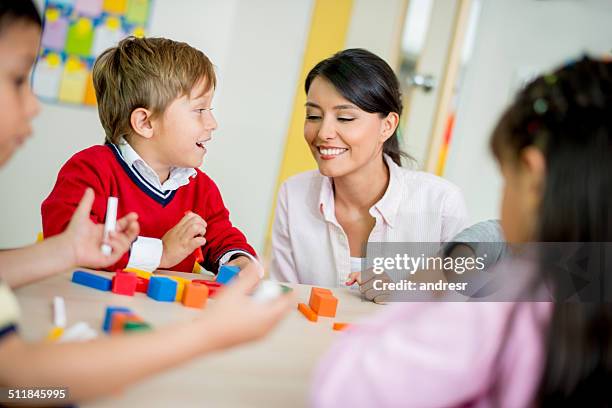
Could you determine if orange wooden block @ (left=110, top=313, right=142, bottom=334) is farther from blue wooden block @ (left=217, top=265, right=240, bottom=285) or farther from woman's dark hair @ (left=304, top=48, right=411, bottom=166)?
woman's dark hair @ (left=304, top=48, right=411, bottom=166)

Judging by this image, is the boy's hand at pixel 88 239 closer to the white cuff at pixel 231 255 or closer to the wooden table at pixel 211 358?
the wooden table at pixel 211 358

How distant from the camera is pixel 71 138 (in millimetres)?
2686

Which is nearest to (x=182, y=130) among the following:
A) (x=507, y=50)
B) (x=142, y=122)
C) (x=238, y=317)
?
(x=142, y=122)

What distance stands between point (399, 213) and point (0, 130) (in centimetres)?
107

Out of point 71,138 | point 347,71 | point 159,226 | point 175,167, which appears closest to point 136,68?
point 175,167

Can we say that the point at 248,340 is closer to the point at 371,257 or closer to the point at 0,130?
the point at 0,130

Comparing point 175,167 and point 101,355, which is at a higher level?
point 175,167

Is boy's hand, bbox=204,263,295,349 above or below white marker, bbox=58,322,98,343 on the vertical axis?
above

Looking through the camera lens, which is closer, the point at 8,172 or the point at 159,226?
the point at 159,226

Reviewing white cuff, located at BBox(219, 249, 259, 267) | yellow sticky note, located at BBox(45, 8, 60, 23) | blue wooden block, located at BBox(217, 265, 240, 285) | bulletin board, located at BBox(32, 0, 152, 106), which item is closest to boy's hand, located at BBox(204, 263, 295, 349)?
blue wooden block, located at BBox(217, 265, 240, 285)

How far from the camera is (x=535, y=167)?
0.59m

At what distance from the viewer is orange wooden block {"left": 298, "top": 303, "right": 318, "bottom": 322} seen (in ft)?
3.28

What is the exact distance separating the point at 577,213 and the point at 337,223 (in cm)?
105

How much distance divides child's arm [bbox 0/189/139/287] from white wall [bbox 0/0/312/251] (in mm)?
1935
